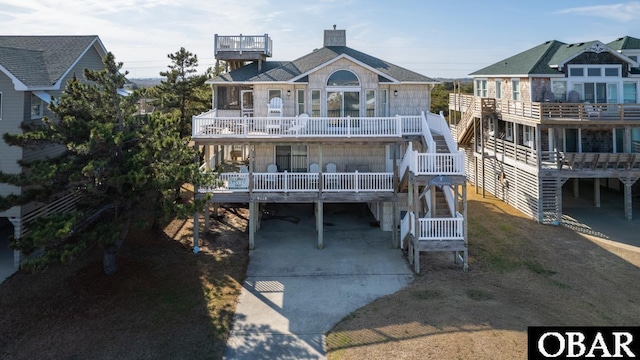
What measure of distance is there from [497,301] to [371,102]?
1150 centimetres

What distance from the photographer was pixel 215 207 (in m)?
22.9

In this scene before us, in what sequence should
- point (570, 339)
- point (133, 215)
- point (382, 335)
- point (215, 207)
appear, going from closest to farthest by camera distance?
point (570, 339), point (382, 335), point (133, 215), point (215, 207)

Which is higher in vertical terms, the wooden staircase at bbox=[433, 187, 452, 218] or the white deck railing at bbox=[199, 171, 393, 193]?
the white deck railing at bbox=[199, 171, 393, 193]

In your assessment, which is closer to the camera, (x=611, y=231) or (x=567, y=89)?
(x=611, y=231)

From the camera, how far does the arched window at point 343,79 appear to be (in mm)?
21062

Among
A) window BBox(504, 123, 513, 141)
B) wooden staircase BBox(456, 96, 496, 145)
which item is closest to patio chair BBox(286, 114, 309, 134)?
wooden staircase BBox(456, 96, 496, 145)

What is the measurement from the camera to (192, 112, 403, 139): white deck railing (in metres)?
18.6

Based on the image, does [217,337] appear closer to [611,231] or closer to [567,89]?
[611,231]

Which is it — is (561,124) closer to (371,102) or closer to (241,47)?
(371,102)

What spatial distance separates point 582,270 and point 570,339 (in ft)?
23.1

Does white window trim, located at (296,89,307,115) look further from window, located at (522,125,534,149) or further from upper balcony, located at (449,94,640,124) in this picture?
window, located at (522,125,534,149)

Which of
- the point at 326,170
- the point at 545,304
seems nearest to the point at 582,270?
the point at 545,304
